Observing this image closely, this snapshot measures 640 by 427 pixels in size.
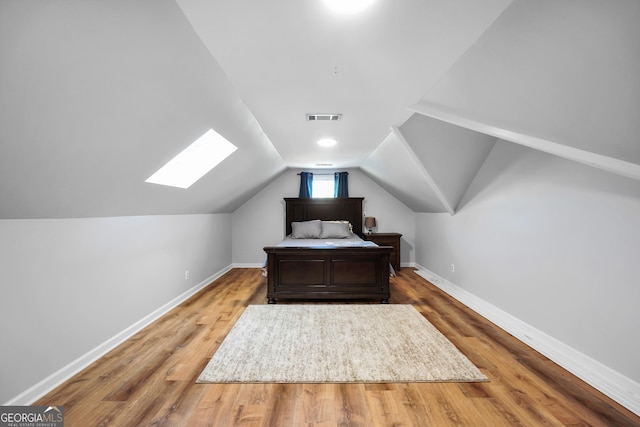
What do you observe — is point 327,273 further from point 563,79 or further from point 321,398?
point 563,79

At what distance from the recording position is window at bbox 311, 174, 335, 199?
602cm

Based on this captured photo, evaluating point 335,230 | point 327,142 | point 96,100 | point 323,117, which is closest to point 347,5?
point 96,100

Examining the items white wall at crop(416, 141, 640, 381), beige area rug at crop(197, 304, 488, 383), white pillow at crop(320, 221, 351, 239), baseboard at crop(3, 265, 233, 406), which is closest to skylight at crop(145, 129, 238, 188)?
baseboard at crop(3, 265, 233, 406)

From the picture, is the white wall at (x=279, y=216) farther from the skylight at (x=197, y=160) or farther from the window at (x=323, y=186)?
the skylight at (x=197, y=160)

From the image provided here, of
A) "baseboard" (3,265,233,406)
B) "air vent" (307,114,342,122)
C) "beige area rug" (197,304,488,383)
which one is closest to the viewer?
"baseboard" (3,265,233,406)

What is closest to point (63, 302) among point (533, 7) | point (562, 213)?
point (533, 7)

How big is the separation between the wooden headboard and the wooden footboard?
2089 millimetres

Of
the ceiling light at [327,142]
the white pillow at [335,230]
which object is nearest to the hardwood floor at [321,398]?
the ceiling light at [327,142]

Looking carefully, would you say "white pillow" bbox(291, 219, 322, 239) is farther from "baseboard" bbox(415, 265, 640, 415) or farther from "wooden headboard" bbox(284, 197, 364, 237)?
"baseboard" bbox(415, 265, 640, 415)

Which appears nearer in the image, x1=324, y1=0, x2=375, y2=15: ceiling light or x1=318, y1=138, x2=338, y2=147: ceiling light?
x1=324, y1=0, x2=375, y2=15: ceiling light

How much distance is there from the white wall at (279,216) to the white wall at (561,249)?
2304mm

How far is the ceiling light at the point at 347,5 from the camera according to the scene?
1.19 m

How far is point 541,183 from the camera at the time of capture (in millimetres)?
2473

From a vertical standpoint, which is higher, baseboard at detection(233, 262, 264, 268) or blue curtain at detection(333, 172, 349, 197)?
blue curtain at detection(333, 172, 349, 197)
